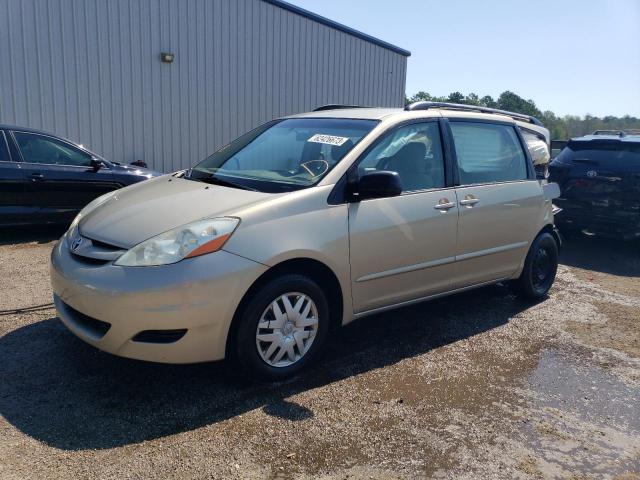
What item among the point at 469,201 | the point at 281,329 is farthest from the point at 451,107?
the point at 281,329

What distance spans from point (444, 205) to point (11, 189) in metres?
5.26

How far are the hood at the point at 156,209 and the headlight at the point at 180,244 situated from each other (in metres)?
0.07

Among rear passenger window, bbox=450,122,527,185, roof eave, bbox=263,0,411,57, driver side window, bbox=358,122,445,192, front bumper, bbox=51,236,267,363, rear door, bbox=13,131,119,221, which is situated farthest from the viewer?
roof eave, bbox=263,0,411,57

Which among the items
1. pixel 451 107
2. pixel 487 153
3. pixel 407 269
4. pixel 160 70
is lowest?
pixel 407 269

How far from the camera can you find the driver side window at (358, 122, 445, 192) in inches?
166

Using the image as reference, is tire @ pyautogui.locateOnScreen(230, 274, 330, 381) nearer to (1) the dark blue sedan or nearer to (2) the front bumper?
→ (2) the front bumper

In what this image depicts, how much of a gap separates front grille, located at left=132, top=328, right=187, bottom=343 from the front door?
4.06 ft

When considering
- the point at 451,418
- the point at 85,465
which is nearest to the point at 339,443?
the point at 451,418

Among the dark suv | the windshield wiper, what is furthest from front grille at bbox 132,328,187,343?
the dark suv

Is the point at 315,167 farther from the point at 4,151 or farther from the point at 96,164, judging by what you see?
the point at 4,151

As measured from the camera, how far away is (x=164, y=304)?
3164 millimetres

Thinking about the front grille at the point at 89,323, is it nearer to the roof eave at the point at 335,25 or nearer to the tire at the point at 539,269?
the tire at the point at 539,269

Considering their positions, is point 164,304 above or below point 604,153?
below

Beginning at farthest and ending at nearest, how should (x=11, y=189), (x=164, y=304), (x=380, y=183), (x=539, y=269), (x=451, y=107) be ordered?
(x=11, y=189) → (x=539, y=269) → (x=451, y=107) → (x=380, y=183) → (x=164, y=304)
